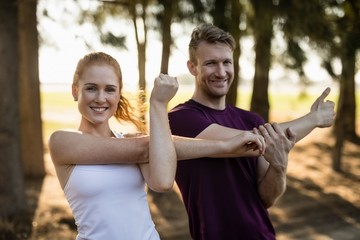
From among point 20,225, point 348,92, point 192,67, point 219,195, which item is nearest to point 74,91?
point 192,67

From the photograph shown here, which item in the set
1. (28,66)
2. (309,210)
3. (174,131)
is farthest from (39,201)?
(174,131)

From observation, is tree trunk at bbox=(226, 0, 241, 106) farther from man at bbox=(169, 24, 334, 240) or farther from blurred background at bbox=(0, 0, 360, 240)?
man at bbox=(169, 24, 334, 240)

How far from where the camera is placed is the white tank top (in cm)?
196

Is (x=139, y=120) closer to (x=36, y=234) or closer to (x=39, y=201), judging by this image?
(x=36, y=234)

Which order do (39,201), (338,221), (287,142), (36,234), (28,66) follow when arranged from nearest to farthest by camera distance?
(287,142) < (36,234) < (338,221) < (39,201) < (28,66)

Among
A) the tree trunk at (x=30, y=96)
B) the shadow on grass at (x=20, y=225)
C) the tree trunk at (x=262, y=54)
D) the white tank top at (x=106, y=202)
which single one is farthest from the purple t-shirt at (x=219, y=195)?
the tree trunk at (x=30, y=96)

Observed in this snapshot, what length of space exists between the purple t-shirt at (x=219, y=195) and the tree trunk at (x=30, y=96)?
7.49 m

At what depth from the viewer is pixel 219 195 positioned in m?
2.30

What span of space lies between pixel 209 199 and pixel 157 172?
0.43m

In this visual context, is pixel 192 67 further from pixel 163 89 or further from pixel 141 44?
pixel 141 44

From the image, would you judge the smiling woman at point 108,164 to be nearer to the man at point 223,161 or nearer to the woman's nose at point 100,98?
the woman's nose at point 100,98

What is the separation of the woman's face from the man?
1.51ft

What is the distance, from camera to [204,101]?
8.23 feet

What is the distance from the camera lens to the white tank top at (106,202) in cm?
196
